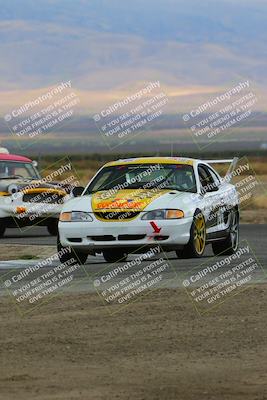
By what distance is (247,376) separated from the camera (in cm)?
926

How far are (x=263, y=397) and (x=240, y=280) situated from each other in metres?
6.09

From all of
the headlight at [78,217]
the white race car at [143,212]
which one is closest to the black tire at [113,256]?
the white race car at [143,212]

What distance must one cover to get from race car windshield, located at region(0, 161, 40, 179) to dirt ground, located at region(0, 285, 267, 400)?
12.5 meters

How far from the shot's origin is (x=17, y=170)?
26.0 metres

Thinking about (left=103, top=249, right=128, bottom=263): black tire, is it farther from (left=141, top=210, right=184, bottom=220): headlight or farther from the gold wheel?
(left=141, top=210, right=184, bottom=220): headlight

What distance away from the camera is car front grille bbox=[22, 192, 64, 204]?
24.7 m

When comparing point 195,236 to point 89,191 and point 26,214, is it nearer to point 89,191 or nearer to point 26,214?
point 89,191

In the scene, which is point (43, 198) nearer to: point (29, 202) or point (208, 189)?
point (29, 202)

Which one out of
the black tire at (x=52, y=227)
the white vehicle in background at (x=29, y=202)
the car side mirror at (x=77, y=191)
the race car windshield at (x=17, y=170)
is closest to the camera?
the car side mirror at (x=77, y=191)

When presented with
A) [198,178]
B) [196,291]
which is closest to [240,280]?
[196,291]

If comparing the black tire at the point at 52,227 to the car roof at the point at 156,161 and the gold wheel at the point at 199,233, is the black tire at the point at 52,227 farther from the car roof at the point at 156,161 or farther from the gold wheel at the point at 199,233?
the gold wheel at the point at 199,233

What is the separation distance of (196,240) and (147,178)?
122 centimetres

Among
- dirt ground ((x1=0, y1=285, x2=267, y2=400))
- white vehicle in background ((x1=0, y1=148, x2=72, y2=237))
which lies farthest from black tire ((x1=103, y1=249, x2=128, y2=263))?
white vehicle in background ((x1=0, y1=148, x2=72, y2=237))

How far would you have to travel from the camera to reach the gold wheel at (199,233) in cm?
1727
